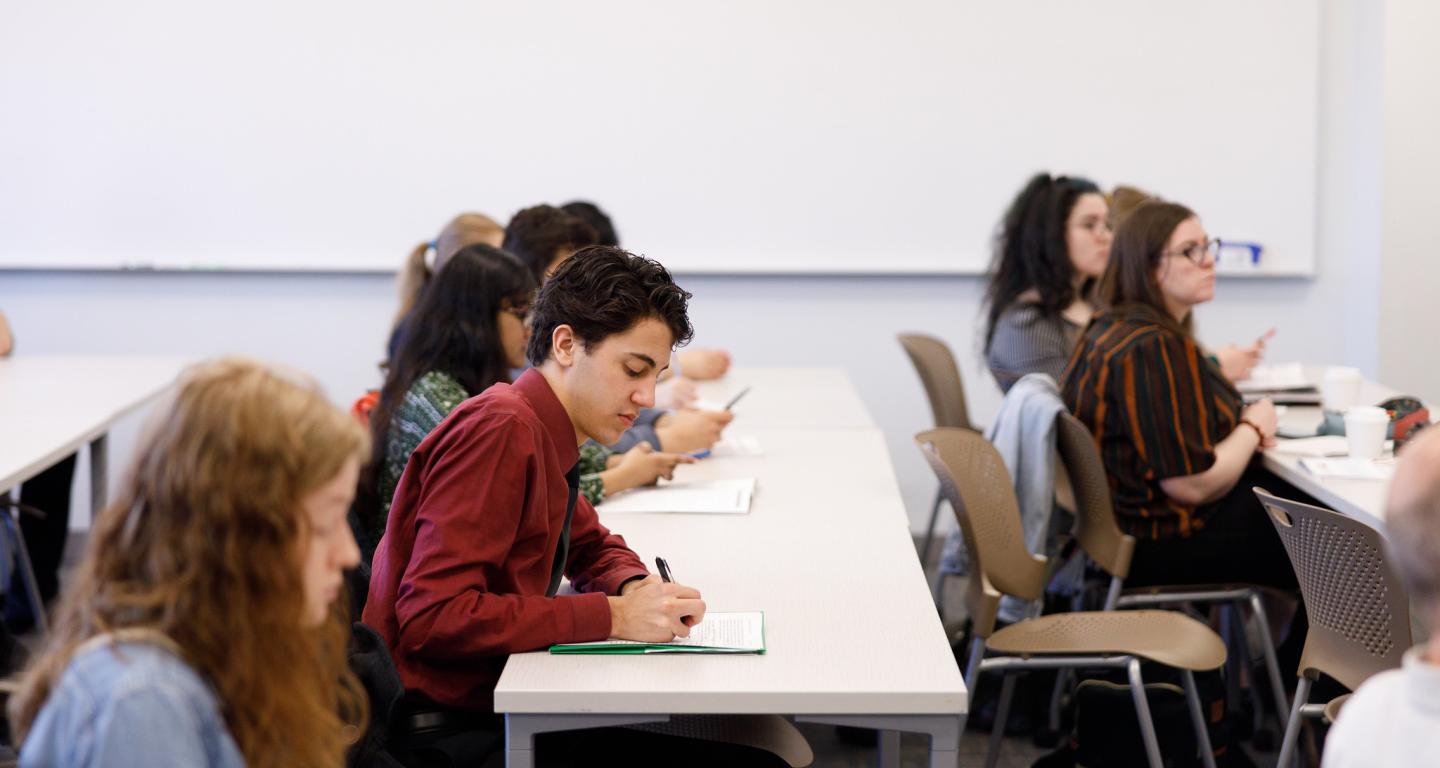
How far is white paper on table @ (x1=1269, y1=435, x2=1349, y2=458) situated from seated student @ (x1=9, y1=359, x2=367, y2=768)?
2.48 meters

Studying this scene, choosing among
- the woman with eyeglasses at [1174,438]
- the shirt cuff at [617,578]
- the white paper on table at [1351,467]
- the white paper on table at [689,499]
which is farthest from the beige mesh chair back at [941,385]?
the shirt cuff at [617,578]

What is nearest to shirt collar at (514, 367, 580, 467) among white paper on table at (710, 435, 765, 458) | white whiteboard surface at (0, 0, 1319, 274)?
white paper on table at (710, 435, 765, 458)

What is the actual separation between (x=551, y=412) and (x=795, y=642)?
0.46 metres

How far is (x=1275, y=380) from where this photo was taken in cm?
395

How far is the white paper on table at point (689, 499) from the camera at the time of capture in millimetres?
2578

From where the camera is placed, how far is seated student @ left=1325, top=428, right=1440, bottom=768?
1.02 meters

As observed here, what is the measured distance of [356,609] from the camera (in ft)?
6.06

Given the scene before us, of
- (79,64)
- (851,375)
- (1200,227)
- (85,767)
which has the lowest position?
(851,375)

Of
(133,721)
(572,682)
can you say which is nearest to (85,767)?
(133,721)

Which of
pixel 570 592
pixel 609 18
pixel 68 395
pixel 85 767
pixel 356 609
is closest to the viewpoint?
pixel 85 767

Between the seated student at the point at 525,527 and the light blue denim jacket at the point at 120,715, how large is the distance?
683mm

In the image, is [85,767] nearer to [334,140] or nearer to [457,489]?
[457,489]

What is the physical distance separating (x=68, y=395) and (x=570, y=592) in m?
2.26

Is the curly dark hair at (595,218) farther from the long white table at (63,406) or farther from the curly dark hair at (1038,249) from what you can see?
the long white table at (63,406)
